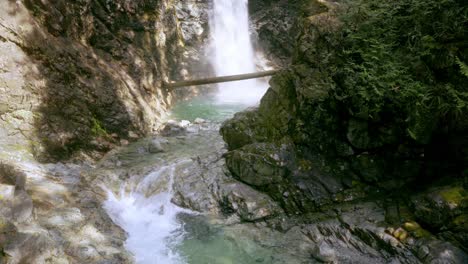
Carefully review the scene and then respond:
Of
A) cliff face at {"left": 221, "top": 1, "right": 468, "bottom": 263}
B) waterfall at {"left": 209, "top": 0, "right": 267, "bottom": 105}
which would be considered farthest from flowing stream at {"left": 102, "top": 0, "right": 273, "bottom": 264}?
waterfall at {"left": 209, "top": 0, "right": 267, "bottom": 105}

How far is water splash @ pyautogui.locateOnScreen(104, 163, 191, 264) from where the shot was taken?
5426 mm

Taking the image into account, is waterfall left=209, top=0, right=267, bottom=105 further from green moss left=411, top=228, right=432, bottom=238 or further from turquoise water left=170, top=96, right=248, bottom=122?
green moss left=411, top=228, right=432, bottom=238

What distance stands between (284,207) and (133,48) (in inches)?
289

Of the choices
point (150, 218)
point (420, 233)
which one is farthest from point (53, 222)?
point (420, 233)

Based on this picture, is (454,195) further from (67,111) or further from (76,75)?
(76,75)

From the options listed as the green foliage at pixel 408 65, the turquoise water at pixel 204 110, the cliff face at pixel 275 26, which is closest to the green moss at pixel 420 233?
the green foliage at pixel 408 65

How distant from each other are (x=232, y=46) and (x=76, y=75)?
472 inches

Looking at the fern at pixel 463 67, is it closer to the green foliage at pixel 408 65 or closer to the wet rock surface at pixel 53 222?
the green foliage at pixel 408 65

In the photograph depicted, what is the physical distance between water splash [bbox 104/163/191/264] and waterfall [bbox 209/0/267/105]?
1088 cm

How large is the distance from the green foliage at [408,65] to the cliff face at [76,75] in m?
5.73

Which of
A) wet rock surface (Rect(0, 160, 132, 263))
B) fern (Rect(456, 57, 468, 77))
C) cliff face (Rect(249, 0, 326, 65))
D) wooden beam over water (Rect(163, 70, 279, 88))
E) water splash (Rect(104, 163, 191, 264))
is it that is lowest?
water splash (Rect(104, 163, 191, 264))

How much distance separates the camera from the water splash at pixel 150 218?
5426 millimetres

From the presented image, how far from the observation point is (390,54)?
556 centimetres

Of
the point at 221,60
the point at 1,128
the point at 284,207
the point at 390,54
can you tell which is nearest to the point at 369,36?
the point at 390,54
